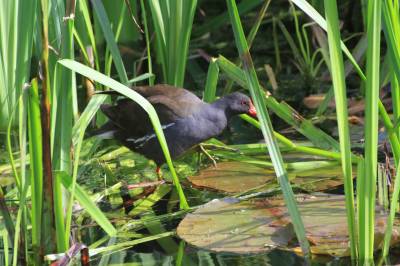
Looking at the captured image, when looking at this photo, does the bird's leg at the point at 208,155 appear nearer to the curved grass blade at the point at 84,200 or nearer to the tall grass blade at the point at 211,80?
the tall grass blade at the point at 211,80

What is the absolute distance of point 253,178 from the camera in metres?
3.68

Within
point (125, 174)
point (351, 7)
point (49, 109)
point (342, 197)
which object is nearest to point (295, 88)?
point (351, 7)

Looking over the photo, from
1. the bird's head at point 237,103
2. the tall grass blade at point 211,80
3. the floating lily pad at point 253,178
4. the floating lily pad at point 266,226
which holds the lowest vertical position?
the floating lily pad at point 266,226

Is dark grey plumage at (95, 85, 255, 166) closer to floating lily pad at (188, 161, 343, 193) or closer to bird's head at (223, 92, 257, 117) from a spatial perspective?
bird's head at (223, 92, 257, 117)

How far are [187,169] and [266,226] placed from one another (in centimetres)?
113

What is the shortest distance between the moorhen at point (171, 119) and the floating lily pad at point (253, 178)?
0.23m

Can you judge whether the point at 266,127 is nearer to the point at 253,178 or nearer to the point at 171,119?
the point at 253,178

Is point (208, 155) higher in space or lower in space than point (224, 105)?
lower

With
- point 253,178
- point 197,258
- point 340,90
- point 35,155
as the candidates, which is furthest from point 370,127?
point 253,178

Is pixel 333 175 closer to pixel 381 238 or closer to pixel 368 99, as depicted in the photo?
pixel 381 238

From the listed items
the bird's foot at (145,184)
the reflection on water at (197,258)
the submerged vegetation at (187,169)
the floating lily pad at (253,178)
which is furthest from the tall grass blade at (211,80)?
the reflection on water at (197,258)

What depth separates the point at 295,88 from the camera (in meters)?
5.19

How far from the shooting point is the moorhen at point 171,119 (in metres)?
3.94

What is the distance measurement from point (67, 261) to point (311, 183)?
1.34 m
